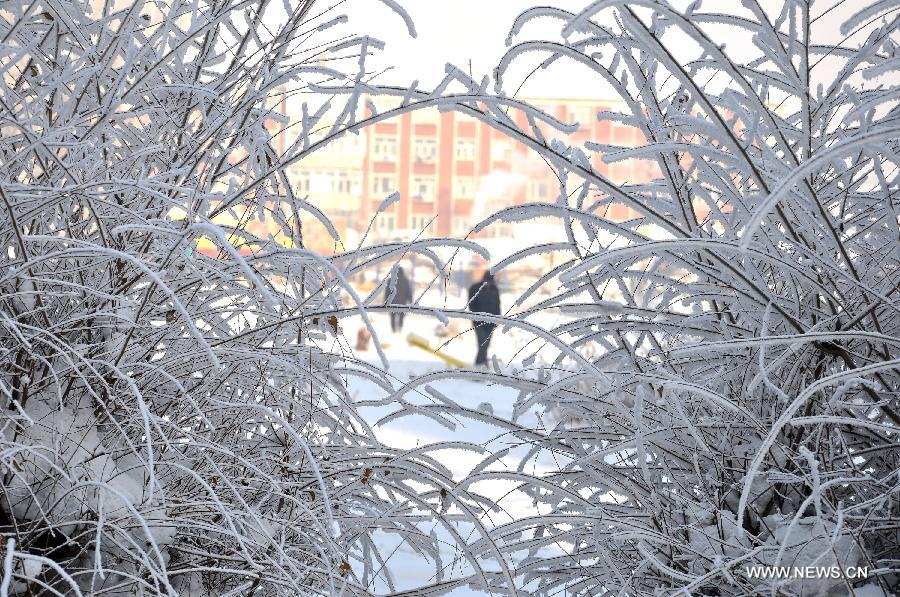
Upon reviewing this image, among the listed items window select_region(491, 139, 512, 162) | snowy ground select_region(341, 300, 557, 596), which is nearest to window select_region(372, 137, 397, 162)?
window select_region(491, 139, 512, 162)

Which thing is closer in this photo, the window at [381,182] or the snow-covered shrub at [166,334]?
the snow-covered shrub at [166,334]

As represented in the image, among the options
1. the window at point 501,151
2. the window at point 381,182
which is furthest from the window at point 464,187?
the window at point 381,182

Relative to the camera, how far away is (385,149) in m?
46.3

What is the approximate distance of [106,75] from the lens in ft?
3.92

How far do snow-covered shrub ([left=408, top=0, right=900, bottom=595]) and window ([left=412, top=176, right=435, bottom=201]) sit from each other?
44.6 metres

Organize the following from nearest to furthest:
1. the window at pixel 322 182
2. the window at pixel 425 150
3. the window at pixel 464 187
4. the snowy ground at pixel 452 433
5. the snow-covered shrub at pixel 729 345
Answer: the snow-covered shrub at pixel 729 345, the snowy ground at pixel 452 433, the window at pixel 425 150, the window at pixel 464 187, the window at pixel 322 182

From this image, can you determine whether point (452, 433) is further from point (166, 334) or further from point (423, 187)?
point (423, 187)

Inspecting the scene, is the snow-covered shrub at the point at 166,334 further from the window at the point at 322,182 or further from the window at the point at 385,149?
the window at the point at 385,149

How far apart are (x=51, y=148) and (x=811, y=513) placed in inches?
36.6

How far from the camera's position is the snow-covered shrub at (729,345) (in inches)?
37.9

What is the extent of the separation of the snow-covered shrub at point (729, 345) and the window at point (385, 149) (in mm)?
45254

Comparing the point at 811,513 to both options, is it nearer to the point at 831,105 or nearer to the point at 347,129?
the point at 831,105

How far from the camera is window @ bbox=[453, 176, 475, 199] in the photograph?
4578cm

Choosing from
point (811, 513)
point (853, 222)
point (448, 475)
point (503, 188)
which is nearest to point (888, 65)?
point (853, 222)
